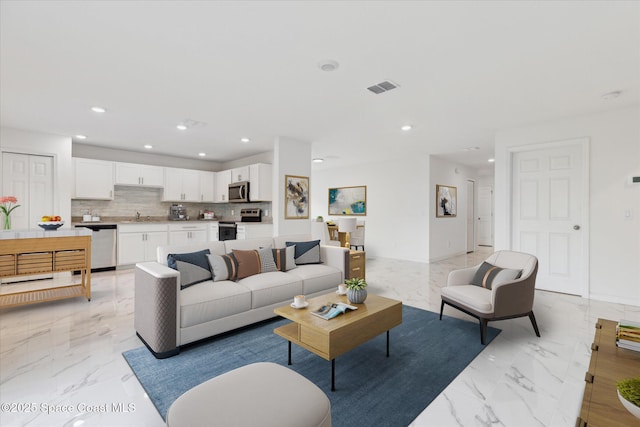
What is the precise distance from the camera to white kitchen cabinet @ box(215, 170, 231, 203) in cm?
695

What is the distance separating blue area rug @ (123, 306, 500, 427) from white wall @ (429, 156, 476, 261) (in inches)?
159

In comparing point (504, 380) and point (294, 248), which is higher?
point (294, 248)

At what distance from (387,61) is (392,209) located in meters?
5.12

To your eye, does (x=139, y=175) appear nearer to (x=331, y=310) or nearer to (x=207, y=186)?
(x=207, y=186)

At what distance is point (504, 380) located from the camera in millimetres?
2107

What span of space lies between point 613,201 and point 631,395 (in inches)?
155

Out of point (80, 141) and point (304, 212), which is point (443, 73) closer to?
point (304, 212)

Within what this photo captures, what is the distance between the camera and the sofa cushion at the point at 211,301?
2531 mm

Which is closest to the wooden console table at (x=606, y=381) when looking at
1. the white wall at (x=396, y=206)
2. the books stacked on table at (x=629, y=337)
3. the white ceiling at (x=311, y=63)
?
the books stacked on table at (x=629, y=337)

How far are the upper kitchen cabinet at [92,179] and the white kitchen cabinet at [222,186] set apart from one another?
2.13 m

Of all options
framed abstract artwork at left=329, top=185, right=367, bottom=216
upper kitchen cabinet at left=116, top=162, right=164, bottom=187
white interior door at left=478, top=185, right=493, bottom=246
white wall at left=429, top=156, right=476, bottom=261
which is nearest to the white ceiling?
upper kitchen cabinet at left=116, top=162, right=164, bottom=187

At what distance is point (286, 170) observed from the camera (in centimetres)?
530

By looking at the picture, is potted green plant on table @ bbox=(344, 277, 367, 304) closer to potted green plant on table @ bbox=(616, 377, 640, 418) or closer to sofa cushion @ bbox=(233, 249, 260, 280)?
sofa cushion @ bbox=(233, 249, 260, 280)

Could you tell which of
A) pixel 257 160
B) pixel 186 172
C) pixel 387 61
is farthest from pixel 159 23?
pixel 186 172
